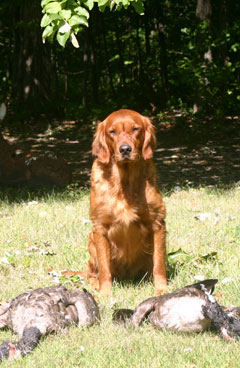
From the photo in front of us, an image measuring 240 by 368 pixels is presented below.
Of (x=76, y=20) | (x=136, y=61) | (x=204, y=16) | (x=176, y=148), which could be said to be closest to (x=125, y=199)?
(x=76, y=20)

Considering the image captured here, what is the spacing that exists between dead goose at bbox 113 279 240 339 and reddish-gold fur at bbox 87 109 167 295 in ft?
2.54

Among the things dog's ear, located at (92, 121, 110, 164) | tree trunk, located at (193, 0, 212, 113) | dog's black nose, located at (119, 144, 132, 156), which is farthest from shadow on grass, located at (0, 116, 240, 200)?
dog's black nose, located at (119, 144, 132, 156)

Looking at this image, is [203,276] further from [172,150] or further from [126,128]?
[172,150]

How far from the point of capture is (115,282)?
15.5 feet

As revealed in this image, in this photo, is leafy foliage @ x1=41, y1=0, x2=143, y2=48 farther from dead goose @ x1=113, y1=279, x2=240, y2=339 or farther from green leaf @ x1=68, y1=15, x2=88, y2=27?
dead goose @ x1=113, y1=279, x2=240, y2=339

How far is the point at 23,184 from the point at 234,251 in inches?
192

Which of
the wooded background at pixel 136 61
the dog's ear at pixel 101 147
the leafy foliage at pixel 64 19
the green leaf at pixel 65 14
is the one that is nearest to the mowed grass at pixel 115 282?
the dog's ear at pixel 101 147

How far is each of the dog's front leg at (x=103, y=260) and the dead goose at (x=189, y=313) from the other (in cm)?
84

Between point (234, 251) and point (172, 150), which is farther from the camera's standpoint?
point (172, 150)

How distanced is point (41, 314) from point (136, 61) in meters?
19.0

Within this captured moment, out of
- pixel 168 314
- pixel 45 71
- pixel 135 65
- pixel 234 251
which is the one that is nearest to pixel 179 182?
pixel 234 251

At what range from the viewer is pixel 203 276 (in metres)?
4.60

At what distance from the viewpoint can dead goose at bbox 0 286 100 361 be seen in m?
3.34

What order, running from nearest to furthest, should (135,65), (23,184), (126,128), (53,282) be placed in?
(126,128)
(53,282)
(23,184)
(135,65)
